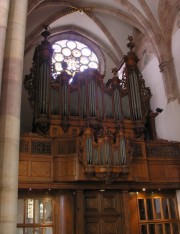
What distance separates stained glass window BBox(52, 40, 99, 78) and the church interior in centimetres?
76

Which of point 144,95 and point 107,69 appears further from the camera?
point 107,69

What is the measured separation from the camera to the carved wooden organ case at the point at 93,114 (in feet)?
29.5

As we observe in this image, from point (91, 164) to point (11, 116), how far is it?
3.15 meters

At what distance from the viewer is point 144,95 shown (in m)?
12.1

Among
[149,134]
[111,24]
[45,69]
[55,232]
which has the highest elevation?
[111,24]

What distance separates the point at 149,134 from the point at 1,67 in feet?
23.0

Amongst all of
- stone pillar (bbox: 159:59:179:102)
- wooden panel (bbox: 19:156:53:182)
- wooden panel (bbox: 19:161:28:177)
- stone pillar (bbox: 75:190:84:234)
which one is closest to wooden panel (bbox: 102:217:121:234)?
stone pillar (bbox: 75:190:84:234)

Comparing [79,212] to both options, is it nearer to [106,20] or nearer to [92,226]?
[92,226]

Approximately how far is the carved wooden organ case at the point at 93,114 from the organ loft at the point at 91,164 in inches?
1.2

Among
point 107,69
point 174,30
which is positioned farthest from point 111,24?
point 174,30

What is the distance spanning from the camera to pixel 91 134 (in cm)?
912

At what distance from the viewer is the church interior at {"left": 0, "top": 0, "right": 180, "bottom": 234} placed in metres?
6.97

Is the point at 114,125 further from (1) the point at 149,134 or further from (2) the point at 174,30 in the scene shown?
(2) the point at 174,30

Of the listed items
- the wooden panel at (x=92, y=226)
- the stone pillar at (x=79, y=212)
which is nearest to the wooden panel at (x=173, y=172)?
the wooden panel at (x=92, y=226)
